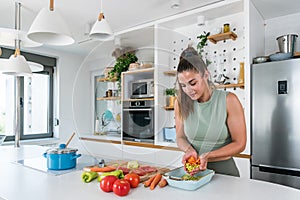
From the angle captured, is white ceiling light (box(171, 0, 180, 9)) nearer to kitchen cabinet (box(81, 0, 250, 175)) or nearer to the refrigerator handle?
kitchen cabinet (box(81, 0, 250, 175))

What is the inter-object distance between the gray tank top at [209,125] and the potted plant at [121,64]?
0.51 meters

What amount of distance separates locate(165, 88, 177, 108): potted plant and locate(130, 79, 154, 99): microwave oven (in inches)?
5.8

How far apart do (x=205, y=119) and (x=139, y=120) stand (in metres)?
0.84

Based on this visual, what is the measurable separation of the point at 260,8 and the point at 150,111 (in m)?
1.46

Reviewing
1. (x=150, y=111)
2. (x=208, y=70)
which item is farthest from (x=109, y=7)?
(x=208, y=70)

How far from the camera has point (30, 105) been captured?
3539 mm

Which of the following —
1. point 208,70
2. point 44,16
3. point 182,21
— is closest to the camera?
point 44,16

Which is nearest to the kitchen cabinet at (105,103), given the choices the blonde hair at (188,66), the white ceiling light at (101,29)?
the white ceiling light at (101,29)

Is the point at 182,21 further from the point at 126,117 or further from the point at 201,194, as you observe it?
the point at 201,194

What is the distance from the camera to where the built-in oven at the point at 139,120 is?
70.0 inches

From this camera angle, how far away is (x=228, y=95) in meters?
1.42

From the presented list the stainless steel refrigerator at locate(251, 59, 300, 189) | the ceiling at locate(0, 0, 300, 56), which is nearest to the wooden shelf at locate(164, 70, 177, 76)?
the ceiling at locate(0, 0, 300, 56)

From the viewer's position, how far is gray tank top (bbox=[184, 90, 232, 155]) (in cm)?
137

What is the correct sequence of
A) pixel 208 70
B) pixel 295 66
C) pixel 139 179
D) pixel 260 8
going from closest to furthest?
pixel 139 179 → pixel 208 70 → pixel 295 66 → pixel 260 8
